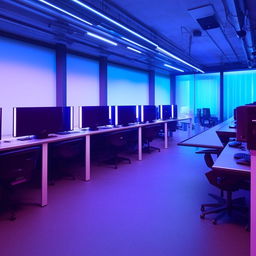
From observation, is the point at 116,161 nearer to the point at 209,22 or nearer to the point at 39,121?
the point at 39,121

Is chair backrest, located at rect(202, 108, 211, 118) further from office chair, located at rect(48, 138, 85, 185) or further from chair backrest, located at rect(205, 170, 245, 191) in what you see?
chair backrest, located at rect(205, 170, 245, 191)

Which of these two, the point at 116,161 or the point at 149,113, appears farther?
the point at 149,113

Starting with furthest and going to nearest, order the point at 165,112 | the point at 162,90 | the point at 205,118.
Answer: the point at 162,90
the point at 205,118
the point at 165,112

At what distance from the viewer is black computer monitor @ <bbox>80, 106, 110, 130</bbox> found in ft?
14.0

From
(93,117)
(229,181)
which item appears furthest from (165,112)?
(229,181)

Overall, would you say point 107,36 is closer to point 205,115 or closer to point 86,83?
point 86,83

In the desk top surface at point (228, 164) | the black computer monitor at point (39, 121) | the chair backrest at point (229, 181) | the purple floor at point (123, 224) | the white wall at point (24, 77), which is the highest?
the white wall at point (24, 77)

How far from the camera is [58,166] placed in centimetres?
407

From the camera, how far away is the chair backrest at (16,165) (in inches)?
92.7

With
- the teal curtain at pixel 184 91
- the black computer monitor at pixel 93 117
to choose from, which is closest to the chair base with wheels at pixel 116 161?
the black computer monitor at pixel 93 117

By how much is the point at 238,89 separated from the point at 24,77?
854 cm

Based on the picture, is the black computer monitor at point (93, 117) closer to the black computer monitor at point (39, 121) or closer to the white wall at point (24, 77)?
the black computer monitor at point (39, 121)

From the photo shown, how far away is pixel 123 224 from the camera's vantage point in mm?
2357

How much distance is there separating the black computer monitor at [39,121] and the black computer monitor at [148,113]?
103 inches
